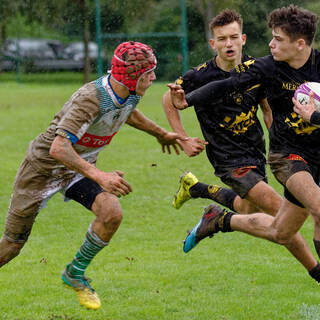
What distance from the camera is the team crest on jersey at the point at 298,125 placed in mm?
5121

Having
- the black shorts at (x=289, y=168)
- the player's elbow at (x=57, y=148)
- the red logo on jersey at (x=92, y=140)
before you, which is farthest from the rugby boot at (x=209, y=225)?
the player's elbow at (x=57, y=148)

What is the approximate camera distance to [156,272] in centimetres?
650

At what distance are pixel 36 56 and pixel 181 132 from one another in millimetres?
27719

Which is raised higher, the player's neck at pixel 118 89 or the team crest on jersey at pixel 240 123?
the player's neck at pixel 118 89

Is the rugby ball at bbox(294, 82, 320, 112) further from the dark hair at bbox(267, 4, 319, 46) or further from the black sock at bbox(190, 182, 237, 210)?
the black sock at bbox(190, 182, 237, 210)

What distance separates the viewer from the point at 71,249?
739cm

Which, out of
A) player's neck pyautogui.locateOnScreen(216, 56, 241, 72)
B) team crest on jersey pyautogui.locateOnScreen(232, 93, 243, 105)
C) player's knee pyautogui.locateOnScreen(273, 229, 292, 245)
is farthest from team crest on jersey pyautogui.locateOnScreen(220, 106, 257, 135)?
player's knee pyautogui.locateOnScreen(273, 229, 292, 245)

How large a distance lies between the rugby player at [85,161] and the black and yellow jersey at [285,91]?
694mm

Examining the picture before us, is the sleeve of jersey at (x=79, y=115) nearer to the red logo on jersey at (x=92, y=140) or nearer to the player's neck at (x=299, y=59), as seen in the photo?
the red logo on jersey at (x=92, y=140)

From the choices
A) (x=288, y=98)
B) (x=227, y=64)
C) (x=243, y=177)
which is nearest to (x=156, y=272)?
(x=243, y=177)

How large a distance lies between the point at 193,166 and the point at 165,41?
15338 mm

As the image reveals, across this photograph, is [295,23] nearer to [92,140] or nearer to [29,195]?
[92,140]

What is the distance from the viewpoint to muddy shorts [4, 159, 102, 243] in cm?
527

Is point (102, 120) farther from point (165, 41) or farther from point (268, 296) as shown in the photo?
point (165, 41)
